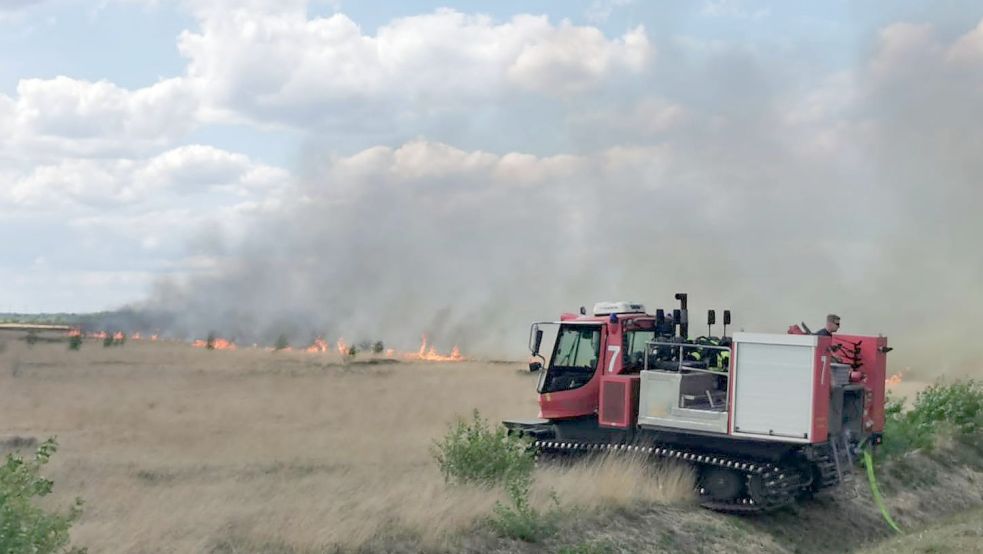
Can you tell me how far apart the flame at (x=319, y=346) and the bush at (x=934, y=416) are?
2463 inches

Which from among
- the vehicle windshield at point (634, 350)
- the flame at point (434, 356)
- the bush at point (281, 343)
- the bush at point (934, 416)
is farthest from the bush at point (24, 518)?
the bush at point (281, 343)

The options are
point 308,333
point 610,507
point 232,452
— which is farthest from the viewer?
point 308,333

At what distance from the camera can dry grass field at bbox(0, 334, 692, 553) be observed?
9.95m

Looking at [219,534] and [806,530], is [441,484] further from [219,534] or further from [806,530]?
[806,530]

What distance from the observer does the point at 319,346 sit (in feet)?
279

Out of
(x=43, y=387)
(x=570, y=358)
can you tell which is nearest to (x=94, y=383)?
(x=43, y=387)

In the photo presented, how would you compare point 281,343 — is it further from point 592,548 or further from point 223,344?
point 592,548

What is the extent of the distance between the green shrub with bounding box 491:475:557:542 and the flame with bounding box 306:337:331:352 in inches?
2797

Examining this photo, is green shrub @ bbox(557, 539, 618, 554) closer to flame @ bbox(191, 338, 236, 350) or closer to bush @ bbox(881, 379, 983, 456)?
bush @ bbox(881, 379, 983, 456)

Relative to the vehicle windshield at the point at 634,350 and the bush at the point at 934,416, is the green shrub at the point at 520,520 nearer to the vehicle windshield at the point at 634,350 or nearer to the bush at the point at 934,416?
the vehicle windshield at the point at 634,350

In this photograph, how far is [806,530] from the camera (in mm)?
14750

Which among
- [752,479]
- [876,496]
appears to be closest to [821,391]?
[752,479]

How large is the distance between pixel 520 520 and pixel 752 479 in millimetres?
5034

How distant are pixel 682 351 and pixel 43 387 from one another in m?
34.1
